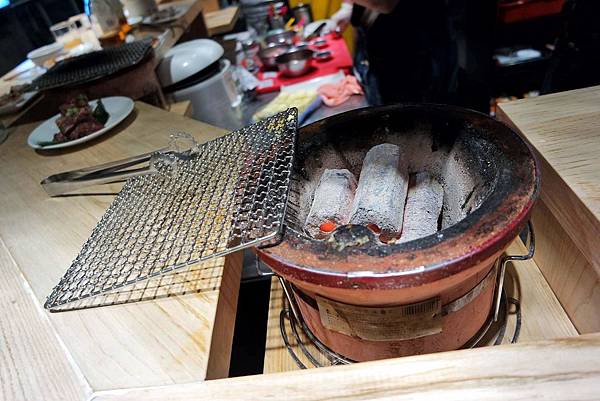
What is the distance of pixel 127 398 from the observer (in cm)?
81

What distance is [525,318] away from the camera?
1.27 metres

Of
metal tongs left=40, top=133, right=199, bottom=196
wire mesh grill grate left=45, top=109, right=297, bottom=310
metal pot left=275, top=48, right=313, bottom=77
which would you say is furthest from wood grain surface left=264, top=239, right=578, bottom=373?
metal pot left=275, top=48, right=313, bottom=77

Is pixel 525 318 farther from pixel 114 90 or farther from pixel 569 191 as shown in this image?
pixel 114 90

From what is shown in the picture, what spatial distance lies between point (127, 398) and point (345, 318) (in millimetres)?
538

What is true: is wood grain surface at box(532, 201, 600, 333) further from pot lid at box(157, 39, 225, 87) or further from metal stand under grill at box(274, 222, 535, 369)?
pot lid at box(157, 39, 225, 87)

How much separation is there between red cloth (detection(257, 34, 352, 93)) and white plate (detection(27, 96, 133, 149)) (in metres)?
1.99

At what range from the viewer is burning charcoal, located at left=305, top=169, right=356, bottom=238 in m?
1.20

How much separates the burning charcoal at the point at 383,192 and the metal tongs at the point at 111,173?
0.63 meters

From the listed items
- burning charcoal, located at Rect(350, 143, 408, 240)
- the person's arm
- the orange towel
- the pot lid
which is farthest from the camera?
the orange towel

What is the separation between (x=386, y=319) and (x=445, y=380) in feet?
0.94

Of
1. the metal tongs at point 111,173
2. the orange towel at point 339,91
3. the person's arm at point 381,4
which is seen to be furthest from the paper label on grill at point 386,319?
the orange towel at point 339,91

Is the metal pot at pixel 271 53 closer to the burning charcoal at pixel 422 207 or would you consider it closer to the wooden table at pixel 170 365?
the burning charcoal at pixel 422 207

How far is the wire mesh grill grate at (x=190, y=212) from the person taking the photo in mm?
987

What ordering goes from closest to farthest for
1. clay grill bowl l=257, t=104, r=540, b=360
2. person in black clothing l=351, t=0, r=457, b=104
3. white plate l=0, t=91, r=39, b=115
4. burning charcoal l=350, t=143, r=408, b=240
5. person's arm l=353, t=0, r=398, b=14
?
clay grill bowl l=257, t=104, r=540, b=360
burning charcoal l=350, t=143, r=408, b=240
person's arm l=353, t=0, r=398, b=14
white plate l=0, t=91, r=39, b=115
person in black clothing l=351, t=0, r=457, b=104
